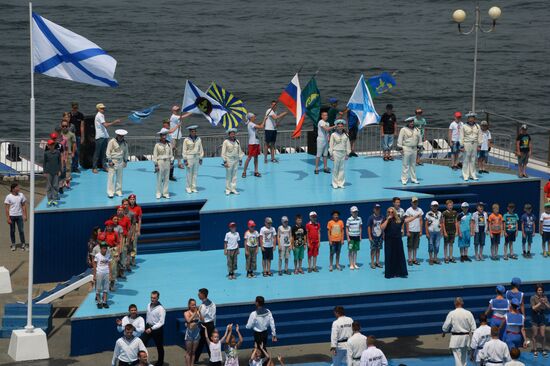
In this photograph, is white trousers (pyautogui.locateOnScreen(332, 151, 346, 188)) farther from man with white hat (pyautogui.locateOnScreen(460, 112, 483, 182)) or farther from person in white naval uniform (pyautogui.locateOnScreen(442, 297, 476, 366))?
person in white naval uniform (pyautogui.locateOnScreen(442, 297, 476, 366))

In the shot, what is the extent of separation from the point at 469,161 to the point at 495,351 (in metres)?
12.2

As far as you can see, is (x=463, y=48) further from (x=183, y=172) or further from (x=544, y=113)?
(x=183, y=172)

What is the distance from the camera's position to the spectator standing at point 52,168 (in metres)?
36.7

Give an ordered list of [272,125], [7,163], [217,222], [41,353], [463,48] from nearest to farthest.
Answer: [41,353] < [217,222] < [272,125] < [7,163] < [463,48]

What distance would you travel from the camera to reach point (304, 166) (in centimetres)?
4359

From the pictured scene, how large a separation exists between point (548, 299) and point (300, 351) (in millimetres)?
6459

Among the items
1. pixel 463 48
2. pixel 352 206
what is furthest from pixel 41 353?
pixel 463 48

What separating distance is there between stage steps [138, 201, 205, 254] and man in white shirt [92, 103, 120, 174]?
293 cm

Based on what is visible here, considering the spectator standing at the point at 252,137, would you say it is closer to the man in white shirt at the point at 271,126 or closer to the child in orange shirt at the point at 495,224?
the man in white shirt at the point at 271,126

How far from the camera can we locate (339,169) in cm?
3956

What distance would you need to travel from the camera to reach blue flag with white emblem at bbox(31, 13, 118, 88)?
31875 mm

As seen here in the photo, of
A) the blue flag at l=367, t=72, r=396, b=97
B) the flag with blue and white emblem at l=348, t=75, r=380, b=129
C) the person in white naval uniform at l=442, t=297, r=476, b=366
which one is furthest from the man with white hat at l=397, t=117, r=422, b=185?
the person in white naval uniform at l=442, t=297, r=476, b=366

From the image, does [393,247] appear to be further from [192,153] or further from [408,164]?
[192,153]

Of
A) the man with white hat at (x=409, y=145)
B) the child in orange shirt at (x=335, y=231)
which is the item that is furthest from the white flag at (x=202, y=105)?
the child in orange shirt at (x=335, y=231)
